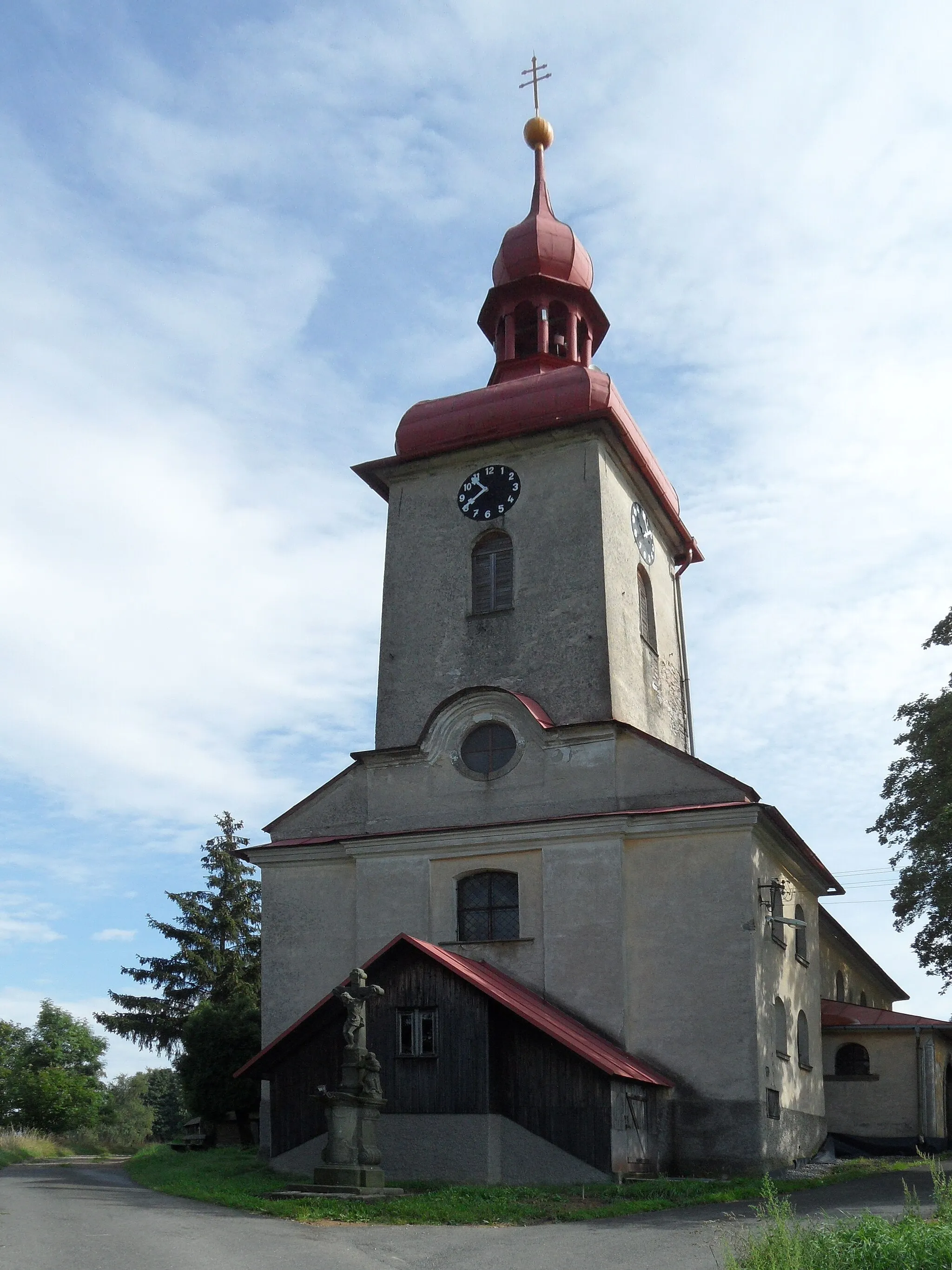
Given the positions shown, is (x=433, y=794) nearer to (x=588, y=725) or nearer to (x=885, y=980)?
(x=588, y=725)

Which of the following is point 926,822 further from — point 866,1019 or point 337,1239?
point 337,1239

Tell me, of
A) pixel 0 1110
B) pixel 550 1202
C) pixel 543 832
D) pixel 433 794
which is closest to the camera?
pixel 550 1202

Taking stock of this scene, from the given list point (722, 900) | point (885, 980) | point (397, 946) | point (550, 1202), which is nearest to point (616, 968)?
point (722, 900)

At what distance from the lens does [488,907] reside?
21.1 metres

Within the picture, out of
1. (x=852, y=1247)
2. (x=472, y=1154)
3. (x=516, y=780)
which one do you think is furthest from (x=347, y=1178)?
(x=852, y=1247)

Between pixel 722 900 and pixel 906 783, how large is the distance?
17.8ft

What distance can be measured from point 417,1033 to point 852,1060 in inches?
413

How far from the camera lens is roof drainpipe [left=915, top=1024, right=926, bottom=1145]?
23.1 meters

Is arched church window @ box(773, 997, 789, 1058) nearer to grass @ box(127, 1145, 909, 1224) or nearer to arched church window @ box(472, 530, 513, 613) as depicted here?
grass @ box(127, 1145, 909, 1224)

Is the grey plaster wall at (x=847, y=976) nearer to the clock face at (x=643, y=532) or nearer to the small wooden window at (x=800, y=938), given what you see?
the small wooden window at (x=800, y=938)

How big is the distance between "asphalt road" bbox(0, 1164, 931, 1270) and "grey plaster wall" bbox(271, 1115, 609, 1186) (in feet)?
9.48

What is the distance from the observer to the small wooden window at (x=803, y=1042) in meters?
22.2

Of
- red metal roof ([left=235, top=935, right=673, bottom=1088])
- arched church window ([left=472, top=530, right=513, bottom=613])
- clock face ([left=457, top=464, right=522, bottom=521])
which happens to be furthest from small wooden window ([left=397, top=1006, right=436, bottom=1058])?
clock face ([left=457, top=464, right=522, bottom=521])

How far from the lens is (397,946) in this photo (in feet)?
61.9
